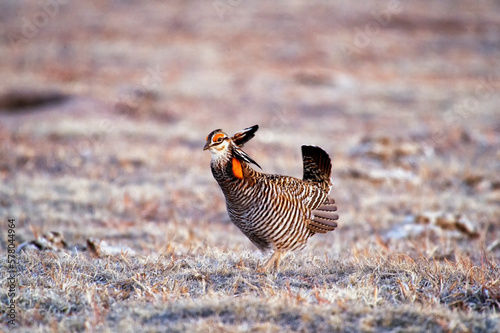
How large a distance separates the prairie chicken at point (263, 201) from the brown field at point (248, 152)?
287 mm

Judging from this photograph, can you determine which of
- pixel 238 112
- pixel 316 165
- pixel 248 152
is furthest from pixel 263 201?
pixel 238 112

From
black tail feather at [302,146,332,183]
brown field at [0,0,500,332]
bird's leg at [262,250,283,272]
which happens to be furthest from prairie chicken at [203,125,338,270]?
black tail feather at [302,146,332,183]

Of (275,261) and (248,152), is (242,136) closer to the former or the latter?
(275,261)

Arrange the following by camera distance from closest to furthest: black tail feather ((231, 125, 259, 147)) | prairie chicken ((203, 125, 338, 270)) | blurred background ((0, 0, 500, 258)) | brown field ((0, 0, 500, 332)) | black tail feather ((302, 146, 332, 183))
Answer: brown field ((0, 0, 500, 332)), prairie chicken ((203, 125, 338, 270)), black tail feather ((231, 125, 259, 147)), black tail feather ((302, 146, 332, 183)), blurred background ((0, 0, 500, 258))

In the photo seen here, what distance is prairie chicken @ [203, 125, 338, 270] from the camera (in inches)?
183

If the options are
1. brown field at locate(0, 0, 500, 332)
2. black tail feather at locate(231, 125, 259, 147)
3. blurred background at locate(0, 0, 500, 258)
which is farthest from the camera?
blurred background at locate(0, 0, 500, 258)

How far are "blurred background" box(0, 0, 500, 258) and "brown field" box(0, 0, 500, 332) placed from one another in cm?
7

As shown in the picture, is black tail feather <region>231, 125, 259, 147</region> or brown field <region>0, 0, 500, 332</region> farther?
black tail feather <region>231, 125, 259, 147</region>

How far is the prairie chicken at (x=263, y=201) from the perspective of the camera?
4645 mm

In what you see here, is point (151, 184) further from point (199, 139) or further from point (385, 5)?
point (385, 5)

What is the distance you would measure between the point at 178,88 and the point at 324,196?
16.8 m

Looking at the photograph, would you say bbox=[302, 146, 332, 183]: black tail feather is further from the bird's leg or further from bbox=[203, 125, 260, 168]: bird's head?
the bird's leg

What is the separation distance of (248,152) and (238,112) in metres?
5.60

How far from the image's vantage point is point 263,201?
4629 millimetres
